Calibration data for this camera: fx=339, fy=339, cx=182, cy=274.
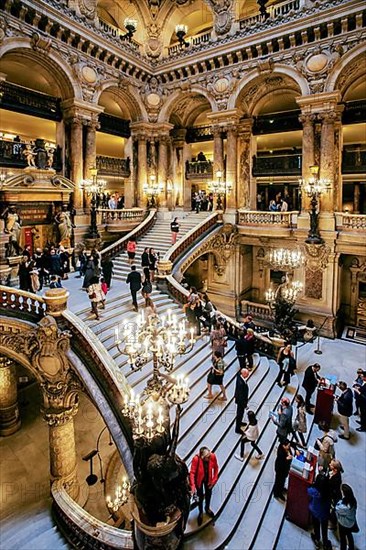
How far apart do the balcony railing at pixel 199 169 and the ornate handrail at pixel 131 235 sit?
374 cm

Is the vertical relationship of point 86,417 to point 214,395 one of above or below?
below

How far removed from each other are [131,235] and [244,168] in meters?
6.98

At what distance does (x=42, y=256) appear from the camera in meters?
10.9

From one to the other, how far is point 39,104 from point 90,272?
8718mm

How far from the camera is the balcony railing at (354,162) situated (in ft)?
47.3

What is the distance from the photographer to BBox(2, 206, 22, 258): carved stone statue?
1118cm

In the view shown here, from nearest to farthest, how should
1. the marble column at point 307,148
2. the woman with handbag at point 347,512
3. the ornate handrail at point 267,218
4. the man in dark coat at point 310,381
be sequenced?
the woman with handbag at point 347,512 → the man in dark coat at point 310,381 → the marble column at point 307,148 → the ornate handrail at point 267,218

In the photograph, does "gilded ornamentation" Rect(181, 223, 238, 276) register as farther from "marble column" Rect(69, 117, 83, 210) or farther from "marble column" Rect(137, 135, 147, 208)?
"marble column" Rect(69, 117, 83, 210)

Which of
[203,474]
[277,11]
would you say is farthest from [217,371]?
[277,11]

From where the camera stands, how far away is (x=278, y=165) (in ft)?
55.0

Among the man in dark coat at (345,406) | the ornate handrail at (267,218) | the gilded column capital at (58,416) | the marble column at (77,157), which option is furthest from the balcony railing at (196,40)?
the gilded column capital at (58,416)

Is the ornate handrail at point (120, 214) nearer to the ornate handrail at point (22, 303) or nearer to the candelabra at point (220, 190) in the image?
the candelabra at point (220, 190)

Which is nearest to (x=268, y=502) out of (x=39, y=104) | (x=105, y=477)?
(x=105, y=477)

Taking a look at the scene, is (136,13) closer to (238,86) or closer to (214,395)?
(238,86)
